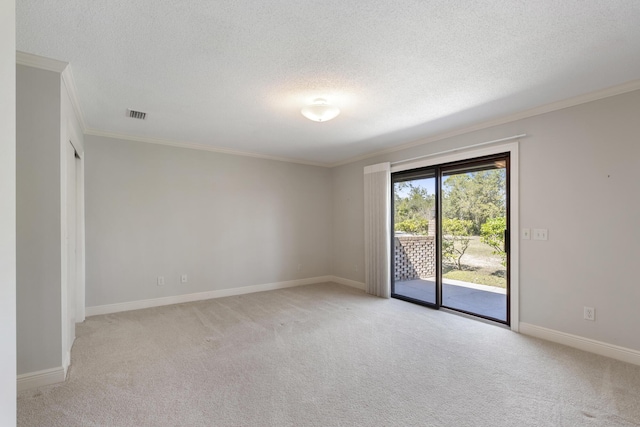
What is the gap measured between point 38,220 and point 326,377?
255 centimetres

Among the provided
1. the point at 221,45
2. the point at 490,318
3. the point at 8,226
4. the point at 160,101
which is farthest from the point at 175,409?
the point at 490,318

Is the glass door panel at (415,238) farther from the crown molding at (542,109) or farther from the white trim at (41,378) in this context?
the white trim at (41,378)

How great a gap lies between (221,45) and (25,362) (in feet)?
8.97

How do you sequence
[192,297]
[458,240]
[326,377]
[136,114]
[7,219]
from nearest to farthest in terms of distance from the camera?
[7,219], [326,377], [136,114], [458,240], [192,297]

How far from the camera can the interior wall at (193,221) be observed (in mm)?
4117

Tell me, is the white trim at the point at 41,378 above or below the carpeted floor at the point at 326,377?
above

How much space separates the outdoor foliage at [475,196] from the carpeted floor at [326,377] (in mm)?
1337

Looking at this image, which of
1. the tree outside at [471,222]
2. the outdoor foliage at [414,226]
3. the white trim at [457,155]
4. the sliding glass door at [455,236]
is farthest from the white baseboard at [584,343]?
the white trim at [457,155]

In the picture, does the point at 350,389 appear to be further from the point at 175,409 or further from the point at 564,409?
the point at 564,409

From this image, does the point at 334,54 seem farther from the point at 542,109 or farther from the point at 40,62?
the point at 542,109

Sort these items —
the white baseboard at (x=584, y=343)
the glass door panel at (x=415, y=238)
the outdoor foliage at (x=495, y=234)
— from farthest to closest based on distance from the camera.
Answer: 1. the glass door panel at (x=415, y=238)
2. the outdoor foliage at (x=495, y=234)
3. the white baseboard at (x=584, y=343)

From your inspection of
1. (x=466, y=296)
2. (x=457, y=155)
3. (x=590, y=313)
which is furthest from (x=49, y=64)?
(x=466, y=296)

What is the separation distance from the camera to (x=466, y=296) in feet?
15.1

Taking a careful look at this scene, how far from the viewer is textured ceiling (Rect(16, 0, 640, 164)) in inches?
70.6
